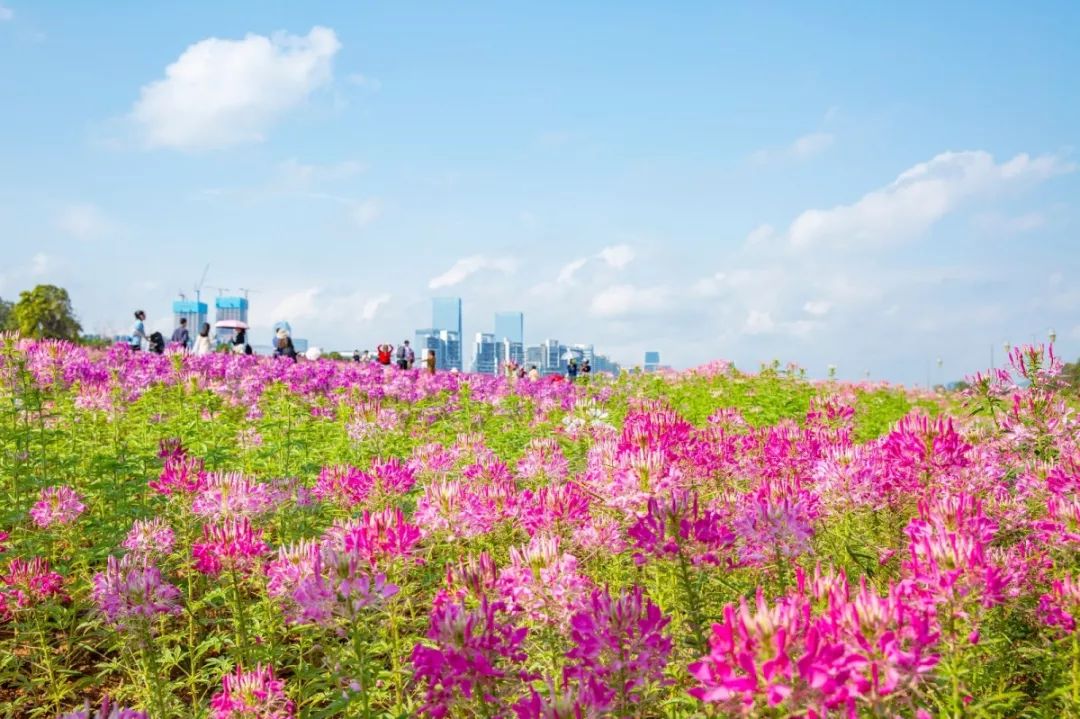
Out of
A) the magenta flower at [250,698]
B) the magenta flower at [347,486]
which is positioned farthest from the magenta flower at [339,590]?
the magenta flower at [347,486]

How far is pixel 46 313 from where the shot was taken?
60.5 metres

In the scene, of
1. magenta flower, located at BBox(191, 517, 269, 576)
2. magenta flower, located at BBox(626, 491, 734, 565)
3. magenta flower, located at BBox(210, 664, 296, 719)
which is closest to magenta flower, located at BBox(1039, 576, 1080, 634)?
magenta flower, located at BBox(626, 491, 734, 565)

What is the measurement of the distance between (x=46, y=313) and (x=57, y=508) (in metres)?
66.7

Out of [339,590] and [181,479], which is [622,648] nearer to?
[339,590]

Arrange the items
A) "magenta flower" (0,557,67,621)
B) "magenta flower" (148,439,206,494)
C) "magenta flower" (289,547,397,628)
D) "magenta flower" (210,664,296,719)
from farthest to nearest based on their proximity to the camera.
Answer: "magenta flower" (0,557,67,621) → "magenta flower" (148,439,206,494) → "magenta flower" (210,664,296,719) → "magenta flower" (289,547,397,628)

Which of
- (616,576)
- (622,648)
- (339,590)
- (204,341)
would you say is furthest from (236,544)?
(204,341)

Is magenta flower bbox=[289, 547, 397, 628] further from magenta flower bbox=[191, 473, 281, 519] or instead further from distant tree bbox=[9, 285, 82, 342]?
distant tree bbox=[9, 285, 82, 342]

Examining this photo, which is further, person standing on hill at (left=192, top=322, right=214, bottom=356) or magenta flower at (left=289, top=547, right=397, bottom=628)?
person standing on hill at (left=192, top=322, right=214, bottom=356)

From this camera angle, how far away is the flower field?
5.67 ft

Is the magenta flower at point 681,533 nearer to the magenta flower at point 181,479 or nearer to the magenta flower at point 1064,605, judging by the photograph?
the magenta flower at point 1064,605

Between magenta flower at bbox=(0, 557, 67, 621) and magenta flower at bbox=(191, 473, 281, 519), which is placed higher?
magenta flower at bbox=(191, 473, 281, 519)

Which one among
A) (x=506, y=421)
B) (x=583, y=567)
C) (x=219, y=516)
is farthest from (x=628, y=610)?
(x=506, y=421)

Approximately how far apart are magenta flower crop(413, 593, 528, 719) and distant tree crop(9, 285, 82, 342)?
209ft

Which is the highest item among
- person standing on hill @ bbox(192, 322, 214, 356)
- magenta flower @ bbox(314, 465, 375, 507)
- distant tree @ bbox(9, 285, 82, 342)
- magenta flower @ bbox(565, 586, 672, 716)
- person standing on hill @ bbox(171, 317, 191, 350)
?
distant tree @ bbox(9, 285, 82, 342)
